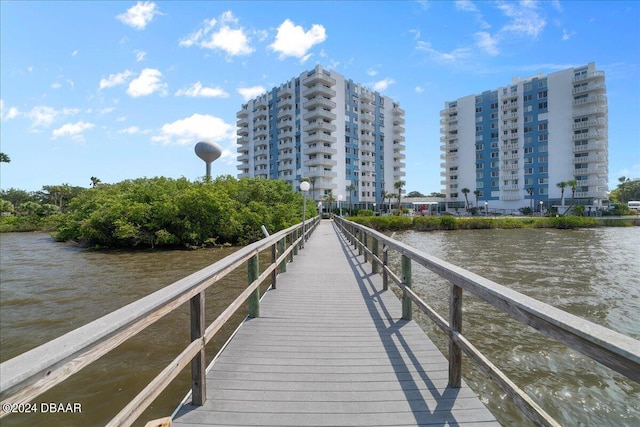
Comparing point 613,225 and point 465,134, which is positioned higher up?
point 465,134

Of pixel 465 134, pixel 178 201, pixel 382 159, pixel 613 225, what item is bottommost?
pixel 613 225

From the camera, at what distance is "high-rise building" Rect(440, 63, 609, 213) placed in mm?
57938

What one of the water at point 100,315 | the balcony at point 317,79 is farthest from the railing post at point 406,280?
the balcony at point 317,79

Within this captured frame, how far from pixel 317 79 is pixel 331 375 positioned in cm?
5881

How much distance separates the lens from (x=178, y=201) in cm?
2200

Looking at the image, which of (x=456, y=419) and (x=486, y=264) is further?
(x=486, y=264)

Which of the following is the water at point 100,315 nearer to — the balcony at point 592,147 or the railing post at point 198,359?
the railing post at point 198,359

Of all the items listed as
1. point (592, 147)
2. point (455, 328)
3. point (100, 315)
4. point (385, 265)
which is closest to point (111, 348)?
point (455, 328)

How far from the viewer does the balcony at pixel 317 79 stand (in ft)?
186

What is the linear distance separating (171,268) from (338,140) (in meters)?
49.2

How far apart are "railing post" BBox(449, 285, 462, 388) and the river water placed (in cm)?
142

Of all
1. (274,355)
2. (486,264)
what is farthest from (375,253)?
(486,264)

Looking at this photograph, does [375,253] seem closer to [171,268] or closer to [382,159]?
[171,268]

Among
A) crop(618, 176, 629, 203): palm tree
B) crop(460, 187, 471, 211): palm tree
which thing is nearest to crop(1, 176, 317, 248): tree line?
crop(460, 187, 471, 211): palm tree
